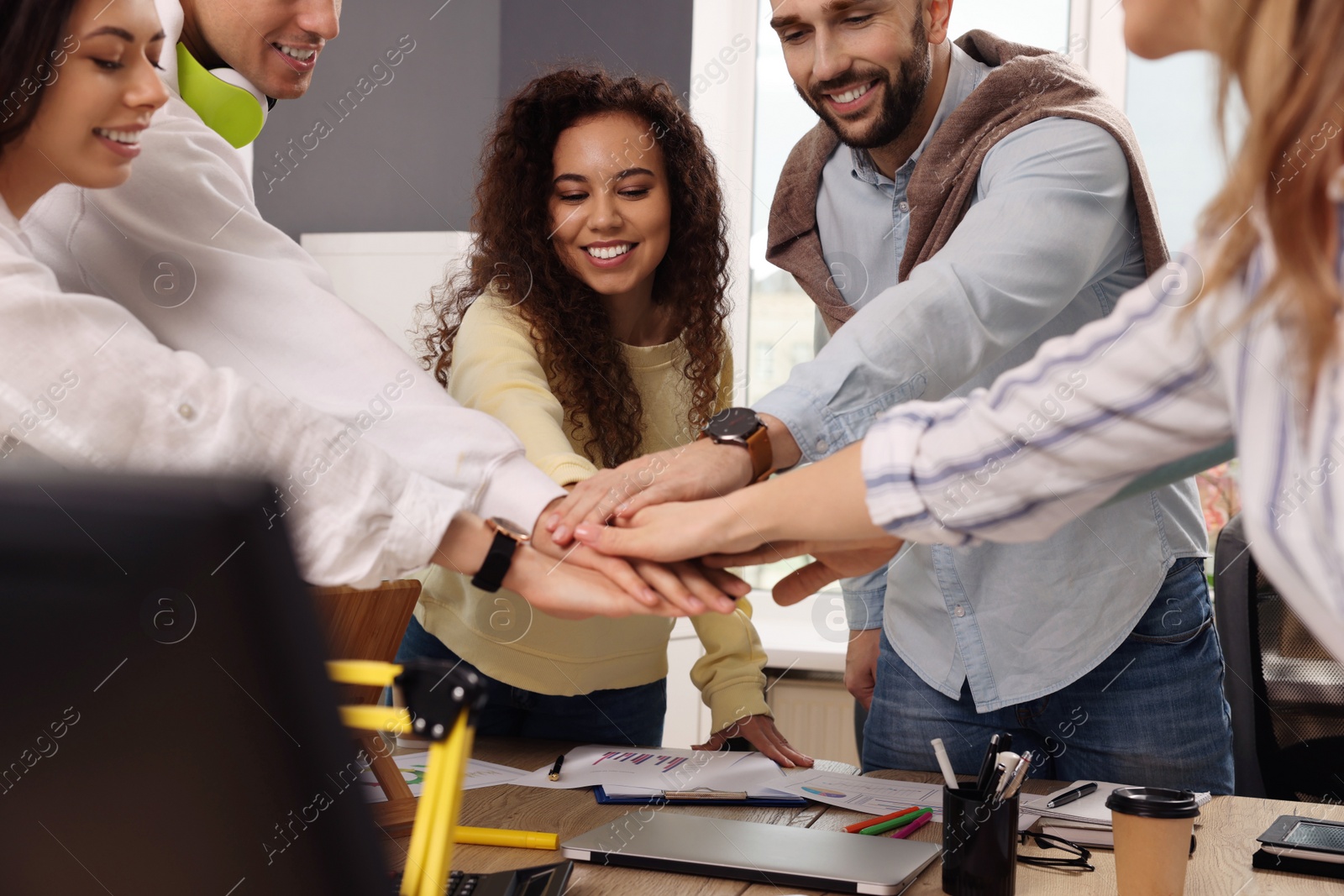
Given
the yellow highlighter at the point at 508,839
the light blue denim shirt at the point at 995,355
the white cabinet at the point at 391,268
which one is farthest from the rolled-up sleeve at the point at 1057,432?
the white cabinet at the point at 391,268

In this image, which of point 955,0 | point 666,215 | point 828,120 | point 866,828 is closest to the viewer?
point 866,828

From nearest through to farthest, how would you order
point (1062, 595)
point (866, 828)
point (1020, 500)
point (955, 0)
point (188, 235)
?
point (1020, 500) → point (866, 828) → point (188, 235) → point (1062, 595) → point (955, 0)

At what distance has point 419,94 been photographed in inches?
123

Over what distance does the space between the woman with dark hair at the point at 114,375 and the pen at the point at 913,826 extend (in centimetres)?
56

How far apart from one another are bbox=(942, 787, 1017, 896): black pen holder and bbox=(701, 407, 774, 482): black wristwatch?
422mm

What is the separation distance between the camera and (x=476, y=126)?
308cm

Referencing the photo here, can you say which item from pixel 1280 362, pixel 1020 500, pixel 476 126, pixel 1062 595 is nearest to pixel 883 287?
pixel 1062 595

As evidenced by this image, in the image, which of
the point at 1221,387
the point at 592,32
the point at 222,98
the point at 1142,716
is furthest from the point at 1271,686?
the point at 592,32

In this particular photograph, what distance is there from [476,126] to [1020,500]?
8.50ft

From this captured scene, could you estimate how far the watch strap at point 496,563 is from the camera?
122cm

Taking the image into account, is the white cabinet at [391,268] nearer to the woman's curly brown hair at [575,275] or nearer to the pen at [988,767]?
the woman's curly brown hair at [575,275]

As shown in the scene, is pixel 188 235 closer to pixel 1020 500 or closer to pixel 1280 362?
pixel 1020 500

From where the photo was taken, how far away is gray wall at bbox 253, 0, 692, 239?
10.0 ft

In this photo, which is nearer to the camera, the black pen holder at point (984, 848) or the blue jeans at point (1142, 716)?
the black pen holder at point (984, 848)
